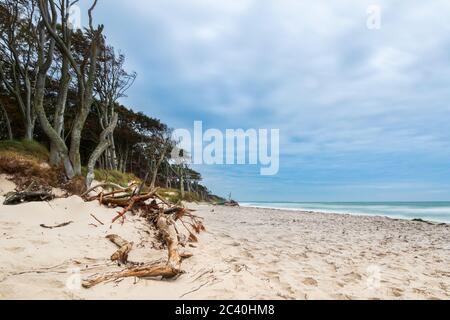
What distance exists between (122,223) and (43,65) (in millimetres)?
8783

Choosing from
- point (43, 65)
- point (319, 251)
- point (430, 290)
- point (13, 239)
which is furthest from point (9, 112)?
point (430, 290)

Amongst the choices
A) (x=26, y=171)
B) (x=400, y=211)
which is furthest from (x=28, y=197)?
(x=400, y=211)

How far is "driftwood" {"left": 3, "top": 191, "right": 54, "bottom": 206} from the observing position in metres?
5.75

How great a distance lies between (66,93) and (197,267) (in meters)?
11.5

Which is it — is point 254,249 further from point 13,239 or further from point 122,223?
point 13,239

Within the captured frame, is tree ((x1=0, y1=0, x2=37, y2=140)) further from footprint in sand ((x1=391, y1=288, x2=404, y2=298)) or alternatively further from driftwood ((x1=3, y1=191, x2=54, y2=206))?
footprint in sand ((x1=391, y1=288, x2=404, y2=298))

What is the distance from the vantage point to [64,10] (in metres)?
10.4

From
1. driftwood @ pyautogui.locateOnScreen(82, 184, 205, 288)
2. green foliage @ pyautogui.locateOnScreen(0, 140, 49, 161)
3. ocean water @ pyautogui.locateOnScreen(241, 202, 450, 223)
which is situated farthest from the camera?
ocean water @ pyautogui.locateOnScreen(241, 202, 450, 223)

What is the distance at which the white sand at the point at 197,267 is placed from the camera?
292 centimetres

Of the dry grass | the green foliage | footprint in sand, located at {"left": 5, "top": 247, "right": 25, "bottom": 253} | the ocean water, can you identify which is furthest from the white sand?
the ocean water

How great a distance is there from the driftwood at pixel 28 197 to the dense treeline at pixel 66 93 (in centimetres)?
382

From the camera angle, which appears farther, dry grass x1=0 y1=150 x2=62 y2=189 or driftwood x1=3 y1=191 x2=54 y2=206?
dry grass x1=0 y1=150 x2=62 y2=189

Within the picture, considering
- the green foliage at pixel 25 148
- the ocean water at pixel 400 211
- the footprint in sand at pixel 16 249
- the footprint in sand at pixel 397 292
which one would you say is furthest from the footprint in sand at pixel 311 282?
the ocean water at pixel 400 211

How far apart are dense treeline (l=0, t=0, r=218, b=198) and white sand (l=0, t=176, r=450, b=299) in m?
4.99
